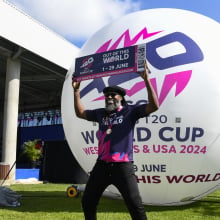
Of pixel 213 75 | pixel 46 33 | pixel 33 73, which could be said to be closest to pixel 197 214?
pixel 213 75

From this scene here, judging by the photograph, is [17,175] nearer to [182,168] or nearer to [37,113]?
[182,168]

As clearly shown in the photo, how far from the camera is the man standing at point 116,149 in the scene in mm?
3125

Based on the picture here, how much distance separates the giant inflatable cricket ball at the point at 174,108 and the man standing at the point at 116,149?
1749 mm

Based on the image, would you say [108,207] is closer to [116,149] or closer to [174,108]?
[174,108]

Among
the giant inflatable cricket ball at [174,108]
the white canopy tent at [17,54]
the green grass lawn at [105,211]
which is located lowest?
the green grass lawn at [105,211]

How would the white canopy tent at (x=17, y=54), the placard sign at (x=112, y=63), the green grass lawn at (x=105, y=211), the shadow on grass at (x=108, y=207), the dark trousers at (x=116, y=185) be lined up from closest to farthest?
1. the dark trousers at (x=116, y=185)
2. the placard sign at (x=112, y=63)
3. the green grass lawn at (x=105, y=211)
4. the shadow on grass at (x=108, y=207)
5. the white canopy tent at (x=17, y=54)

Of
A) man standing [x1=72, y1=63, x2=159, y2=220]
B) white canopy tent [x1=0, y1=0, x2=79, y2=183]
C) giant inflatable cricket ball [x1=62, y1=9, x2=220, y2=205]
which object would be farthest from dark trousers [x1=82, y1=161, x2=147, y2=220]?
white canopy tent [x1=0, y1=0, x2=79, y2=183]

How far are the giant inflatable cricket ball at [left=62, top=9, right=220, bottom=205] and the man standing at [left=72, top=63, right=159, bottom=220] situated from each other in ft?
5.74

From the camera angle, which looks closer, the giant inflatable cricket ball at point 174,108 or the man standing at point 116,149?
the man standing at point 116,149

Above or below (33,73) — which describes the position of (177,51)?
below

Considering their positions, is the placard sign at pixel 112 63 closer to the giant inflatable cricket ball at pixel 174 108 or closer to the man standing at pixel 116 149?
the man standing at pixel 116 149

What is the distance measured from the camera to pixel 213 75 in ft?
16.8

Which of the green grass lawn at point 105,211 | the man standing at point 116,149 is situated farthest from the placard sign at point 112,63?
the green grass lawn at point 105,211

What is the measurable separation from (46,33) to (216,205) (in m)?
13.1
